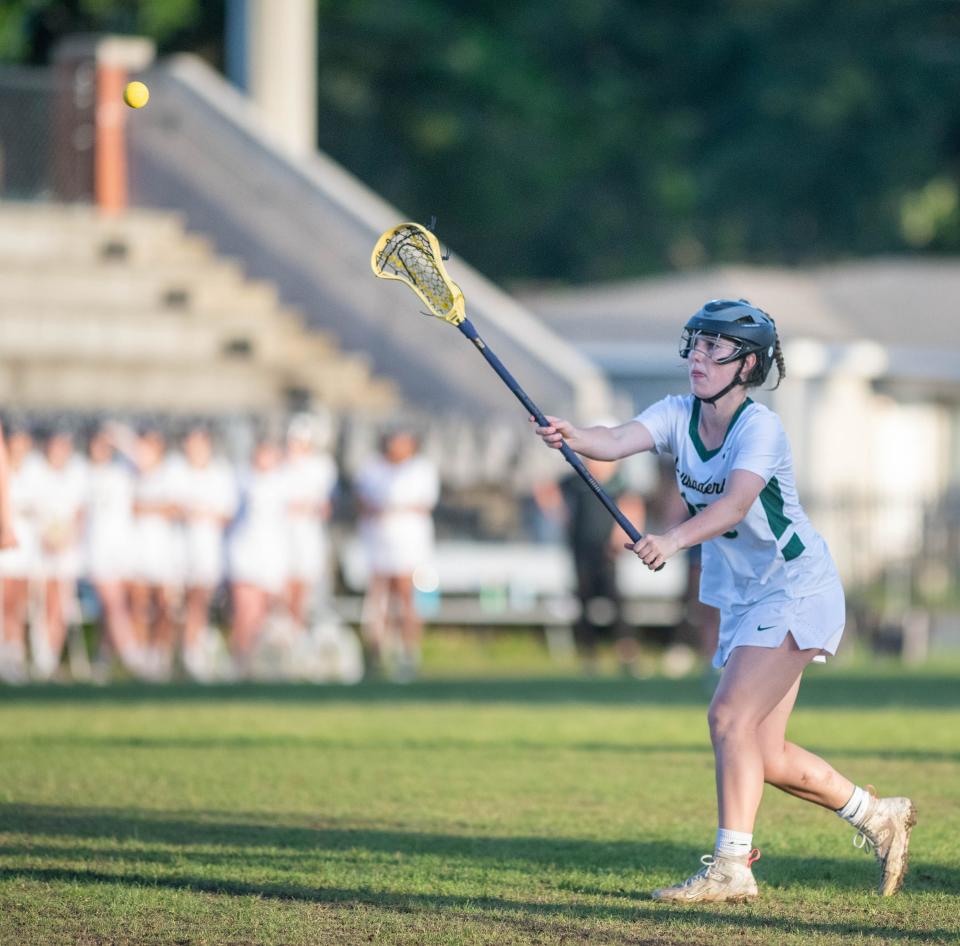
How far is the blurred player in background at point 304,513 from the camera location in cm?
1859

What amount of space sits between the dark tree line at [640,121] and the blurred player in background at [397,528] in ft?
57.2

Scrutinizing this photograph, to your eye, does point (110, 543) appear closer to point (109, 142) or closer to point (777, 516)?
point (109, 142)

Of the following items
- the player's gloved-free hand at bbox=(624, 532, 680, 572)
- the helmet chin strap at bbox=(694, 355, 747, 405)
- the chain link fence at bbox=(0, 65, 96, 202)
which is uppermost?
the chain link fence at bbox=(0, 65, 96, 202)

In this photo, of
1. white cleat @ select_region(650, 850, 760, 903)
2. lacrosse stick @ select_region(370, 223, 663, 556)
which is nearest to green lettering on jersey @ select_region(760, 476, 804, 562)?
lacrosse stick @ select_region(370, 223, 663, 556)

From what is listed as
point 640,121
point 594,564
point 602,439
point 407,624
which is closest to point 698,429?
point 602,439

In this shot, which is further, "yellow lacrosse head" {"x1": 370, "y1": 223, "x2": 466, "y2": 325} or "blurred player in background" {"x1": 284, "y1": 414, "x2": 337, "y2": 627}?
"blurred player in background" {"x1": 284, "y1": 414, "x2": 337, "y2": 627}

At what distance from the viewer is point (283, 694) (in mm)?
15844

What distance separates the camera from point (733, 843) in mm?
6840

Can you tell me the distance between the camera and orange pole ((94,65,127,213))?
26438 millimetres

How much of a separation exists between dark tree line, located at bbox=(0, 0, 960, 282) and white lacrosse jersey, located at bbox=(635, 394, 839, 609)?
28.4 metres

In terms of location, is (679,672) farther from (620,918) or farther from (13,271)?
(620,918)

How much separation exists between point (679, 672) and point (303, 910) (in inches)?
531

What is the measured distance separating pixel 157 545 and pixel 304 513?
56.6 inches

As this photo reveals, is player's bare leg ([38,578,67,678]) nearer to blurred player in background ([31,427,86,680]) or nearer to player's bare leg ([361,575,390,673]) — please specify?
blurred player in background ([31,427,86,680])
